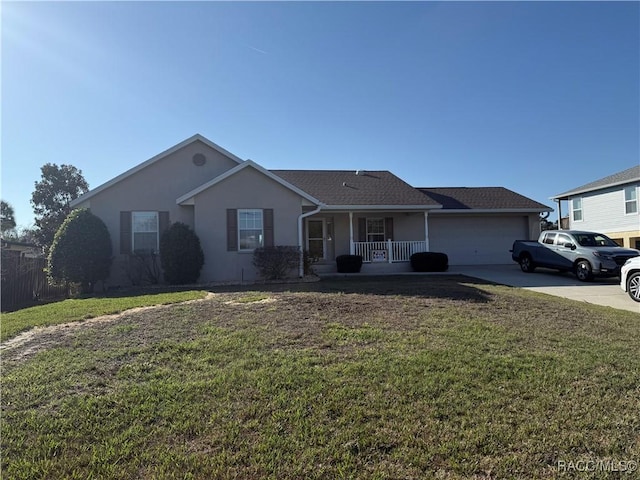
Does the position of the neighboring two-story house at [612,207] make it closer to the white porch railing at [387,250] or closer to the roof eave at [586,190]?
the roof eave at [586,190]

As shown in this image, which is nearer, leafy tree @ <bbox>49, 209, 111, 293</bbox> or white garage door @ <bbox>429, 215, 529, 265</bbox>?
leafy tree @ <bbox>49, 209, 111, 293</bbox>

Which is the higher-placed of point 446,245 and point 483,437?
point 446,245

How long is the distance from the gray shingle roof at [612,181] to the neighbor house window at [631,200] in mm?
467

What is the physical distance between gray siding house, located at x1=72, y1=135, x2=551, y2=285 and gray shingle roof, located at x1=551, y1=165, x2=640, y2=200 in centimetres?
1052

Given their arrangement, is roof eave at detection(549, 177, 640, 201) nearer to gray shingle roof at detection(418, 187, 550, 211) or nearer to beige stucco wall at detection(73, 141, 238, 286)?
gray shingle roof at detection(418, 187, 550, 211)

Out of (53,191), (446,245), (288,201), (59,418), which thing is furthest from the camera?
(53,191)

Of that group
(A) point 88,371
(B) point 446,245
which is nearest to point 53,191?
(B) point 446,245

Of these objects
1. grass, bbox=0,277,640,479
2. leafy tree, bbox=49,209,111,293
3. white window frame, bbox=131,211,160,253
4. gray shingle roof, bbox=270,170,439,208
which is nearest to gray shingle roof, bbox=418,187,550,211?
gray shingle roof, bbox=270,170,439,208

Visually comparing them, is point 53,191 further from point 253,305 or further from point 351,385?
point 351,385

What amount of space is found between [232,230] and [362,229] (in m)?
7.25

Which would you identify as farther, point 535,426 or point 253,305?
point 253,305

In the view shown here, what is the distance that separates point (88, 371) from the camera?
4.36 metres

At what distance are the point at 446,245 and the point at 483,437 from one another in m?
18.2

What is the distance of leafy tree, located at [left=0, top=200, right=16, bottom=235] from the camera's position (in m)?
35.1
